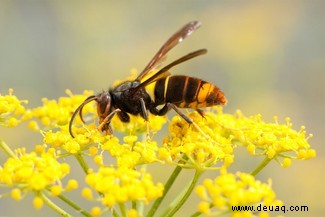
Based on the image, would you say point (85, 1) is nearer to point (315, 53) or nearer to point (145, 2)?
point (145, 2)

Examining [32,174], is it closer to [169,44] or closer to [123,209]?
[123,209]

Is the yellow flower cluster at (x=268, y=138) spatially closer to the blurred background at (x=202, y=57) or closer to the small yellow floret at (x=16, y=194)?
the small yellow floret at (x=16, y=194)

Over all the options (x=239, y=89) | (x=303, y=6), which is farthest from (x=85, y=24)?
(x=303, y=6)

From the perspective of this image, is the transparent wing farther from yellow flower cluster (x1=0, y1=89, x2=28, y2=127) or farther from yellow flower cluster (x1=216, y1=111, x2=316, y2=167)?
yellow flower cluster (x1=0, y1=89, x2=28, y2=127)

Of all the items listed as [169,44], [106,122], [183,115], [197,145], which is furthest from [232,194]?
[169,44]

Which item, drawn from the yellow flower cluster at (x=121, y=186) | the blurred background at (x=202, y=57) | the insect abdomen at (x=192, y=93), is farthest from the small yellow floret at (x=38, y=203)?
the blurred background at (x=202, y=57)
